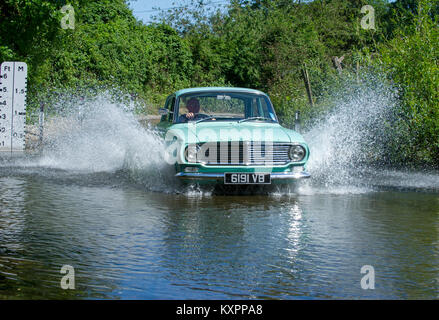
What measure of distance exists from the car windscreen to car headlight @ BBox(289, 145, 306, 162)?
146cm

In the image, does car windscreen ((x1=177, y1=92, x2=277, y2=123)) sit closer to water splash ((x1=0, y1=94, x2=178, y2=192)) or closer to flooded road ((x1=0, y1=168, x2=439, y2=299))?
water splash ((x1=0, y1=94, x2=178, y2=192))

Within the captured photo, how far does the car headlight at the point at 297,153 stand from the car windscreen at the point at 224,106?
1455 mm

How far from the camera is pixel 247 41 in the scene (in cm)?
4634

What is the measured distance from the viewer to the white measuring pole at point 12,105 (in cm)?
2019

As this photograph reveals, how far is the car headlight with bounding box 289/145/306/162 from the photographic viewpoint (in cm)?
1099

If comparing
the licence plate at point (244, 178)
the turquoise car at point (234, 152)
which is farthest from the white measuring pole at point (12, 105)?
the licence plate at point (244, 178)

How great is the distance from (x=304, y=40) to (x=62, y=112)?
23.2 m

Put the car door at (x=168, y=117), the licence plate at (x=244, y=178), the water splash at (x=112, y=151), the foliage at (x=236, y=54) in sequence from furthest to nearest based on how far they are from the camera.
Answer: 1. the foliage at (x=236, y=54)
2. the car door at (x=168, y=117)
3. the water splash at (x=112, y=151)
4. the licence plate at (x=244, y=178)

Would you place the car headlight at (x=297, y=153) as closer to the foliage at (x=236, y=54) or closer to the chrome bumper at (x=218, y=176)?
the chrome bumper at (x=218, y=176)

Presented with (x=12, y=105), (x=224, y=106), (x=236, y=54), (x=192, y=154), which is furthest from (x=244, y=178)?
(x=236, y=54)

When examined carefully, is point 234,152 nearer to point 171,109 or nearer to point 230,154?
point 230,154

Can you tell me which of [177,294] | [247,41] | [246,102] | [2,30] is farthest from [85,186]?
[247,41]

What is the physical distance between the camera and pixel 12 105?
21.3 m
